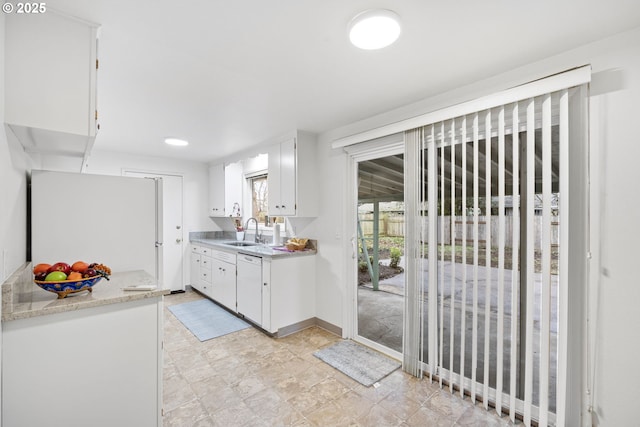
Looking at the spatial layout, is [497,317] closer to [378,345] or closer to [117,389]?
[378,345]

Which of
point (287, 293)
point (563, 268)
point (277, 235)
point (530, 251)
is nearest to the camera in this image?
point (563, 268)

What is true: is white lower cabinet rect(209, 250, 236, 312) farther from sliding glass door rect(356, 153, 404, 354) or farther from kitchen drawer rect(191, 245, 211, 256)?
sliding glass door rect(356, 153, 404, 354)

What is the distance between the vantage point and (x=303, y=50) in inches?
67.0

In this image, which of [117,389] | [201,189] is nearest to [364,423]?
[117,389]

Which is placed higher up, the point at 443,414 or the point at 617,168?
the point at 617,168

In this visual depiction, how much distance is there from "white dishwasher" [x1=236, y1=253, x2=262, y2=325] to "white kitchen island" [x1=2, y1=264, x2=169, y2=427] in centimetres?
175

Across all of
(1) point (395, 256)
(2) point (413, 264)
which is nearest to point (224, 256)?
(1) point (395, 256)

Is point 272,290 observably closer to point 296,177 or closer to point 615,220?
point 296,177

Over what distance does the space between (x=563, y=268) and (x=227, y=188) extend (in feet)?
14.4

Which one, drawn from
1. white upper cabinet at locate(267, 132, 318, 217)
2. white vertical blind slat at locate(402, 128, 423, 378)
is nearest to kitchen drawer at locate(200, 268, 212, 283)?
white upper cabinet at locate(267, 132, 318, 217)

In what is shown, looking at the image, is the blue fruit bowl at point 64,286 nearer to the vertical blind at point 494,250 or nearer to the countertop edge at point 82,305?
the countertop edge at point 82,305

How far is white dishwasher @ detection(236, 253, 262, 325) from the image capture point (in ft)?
10.8

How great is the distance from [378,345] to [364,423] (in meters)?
1.04

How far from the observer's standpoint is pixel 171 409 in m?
2.00
